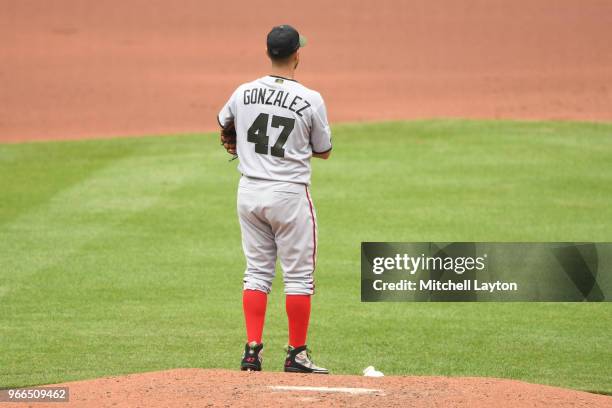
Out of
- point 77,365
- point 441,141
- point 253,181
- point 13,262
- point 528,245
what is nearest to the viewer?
point 253,181

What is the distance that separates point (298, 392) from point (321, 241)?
633cm

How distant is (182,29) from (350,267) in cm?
2375

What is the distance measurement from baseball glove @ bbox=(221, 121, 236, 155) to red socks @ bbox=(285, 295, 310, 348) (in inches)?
36.5

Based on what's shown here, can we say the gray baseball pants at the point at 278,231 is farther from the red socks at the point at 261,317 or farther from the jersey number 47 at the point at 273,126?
the jersey number 47 at the point at 273,126

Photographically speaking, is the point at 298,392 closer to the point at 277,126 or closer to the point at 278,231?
the point at 278,231

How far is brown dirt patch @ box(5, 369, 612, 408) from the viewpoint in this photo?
17.3 feet

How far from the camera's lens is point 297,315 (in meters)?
6.22

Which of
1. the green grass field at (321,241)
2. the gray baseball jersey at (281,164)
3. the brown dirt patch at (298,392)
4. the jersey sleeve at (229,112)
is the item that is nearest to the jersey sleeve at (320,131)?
the gray baseball jersey at (281,164)

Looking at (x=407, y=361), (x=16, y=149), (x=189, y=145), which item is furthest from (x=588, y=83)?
(x=407, y=361)

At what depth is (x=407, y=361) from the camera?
24.7 feet

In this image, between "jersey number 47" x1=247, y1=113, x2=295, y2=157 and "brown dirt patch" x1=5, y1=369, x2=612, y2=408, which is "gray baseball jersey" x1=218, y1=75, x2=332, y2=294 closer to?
"jersey number 47" x1=247, y1=113, x2=295, y2=157

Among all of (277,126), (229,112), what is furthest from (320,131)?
(229,112)

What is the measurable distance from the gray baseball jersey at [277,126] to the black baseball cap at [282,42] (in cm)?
14

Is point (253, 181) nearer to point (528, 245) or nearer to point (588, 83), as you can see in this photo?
point (528, 245)
